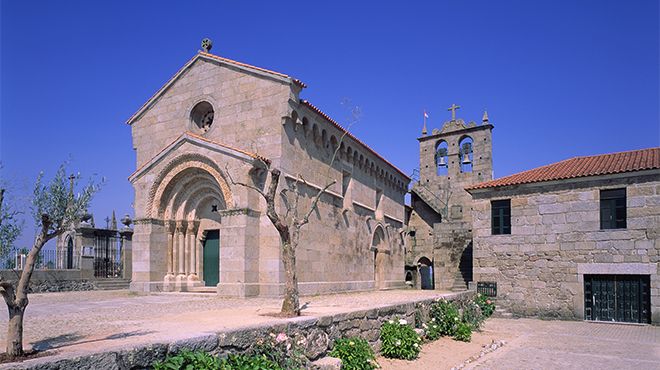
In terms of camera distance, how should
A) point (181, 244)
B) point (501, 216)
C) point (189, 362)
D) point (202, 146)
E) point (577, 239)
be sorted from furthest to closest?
point (501, 216) → point (181, 244) → point (577, 239) → point (202, 146) → point (189, 362)

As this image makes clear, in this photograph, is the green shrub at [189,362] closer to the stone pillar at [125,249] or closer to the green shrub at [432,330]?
the green shrub at [432,330]

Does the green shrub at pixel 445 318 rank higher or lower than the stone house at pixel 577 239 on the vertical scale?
lower

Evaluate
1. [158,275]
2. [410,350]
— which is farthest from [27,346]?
[158,275]

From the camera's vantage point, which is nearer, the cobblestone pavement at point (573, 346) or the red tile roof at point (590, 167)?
the cobblestone pavement at point (573, 346)

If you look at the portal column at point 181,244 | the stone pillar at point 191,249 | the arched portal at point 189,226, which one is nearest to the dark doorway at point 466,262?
the arched portal at point 189,226

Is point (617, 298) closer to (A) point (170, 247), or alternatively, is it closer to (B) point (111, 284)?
(A) point (170, 247)

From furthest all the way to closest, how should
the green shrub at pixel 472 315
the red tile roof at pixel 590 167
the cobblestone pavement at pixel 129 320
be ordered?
the red tile roof at pixel 590 167, the green shrub at pixel 472 315, the cobblestone pavement at pixel 129 320

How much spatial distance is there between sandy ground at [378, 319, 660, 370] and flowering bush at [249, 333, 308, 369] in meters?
2.79

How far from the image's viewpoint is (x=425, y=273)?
3822 cm

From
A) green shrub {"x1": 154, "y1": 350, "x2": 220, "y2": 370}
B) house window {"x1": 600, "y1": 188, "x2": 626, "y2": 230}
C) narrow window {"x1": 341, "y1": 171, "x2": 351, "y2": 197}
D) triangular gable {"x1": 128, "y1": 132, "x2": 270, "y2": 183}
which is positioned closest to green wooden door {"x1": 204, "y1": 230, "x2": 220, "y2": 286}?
triangular gable {"x1": 128, "y1": 132, "x2": 270, "y2": 183}

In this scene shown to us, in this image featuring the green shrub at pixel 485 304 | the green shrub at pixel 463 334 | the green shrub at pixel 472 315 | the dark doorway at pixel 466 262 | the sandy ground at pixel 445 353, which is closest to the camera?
the sandy ground at pixel 445 353

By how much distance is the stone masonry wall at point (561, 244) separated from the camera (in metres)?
17.5

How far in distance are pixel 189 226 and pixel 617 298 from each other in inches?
643

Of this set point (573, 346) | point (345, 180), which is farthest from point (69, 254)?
point (573, 346)
